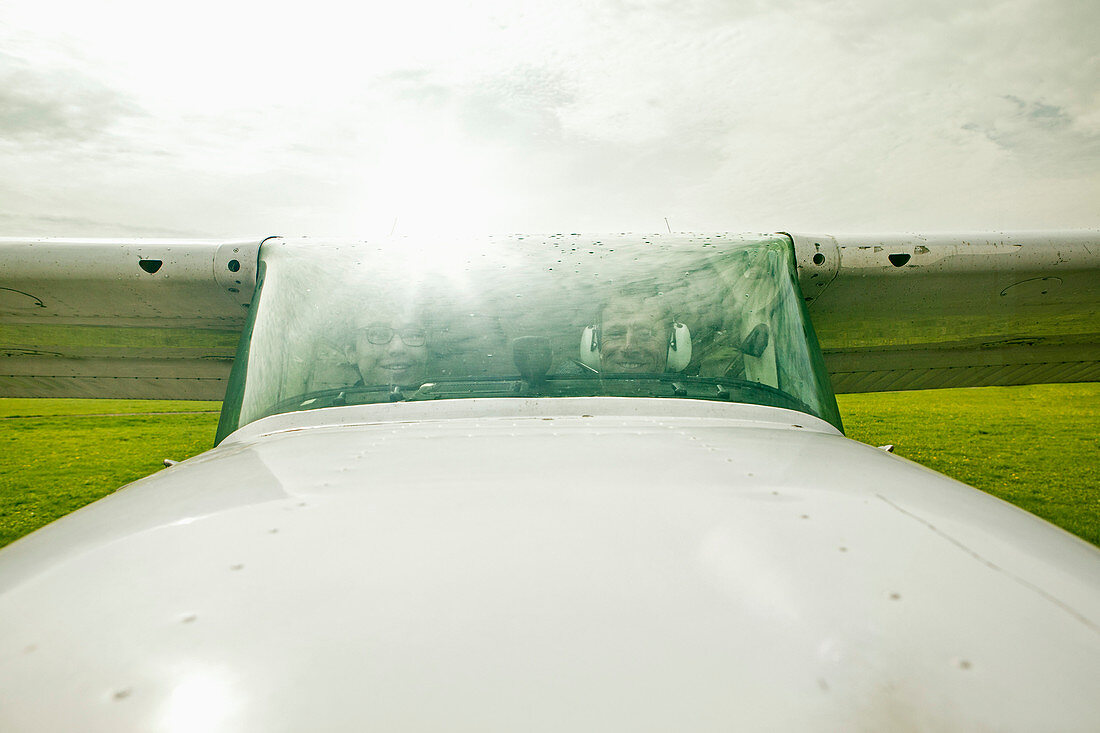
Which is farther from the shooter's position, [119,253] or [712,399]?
[119,253]

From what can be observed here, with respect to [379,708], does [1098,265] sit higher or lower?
higher

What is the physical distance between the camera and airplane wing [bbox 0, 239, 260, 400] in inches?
128

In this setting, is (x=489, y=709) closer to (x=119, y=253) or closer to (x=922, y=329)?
(x=119, y=253)

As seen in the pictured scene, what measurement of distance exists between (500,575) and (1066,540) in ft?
3.14

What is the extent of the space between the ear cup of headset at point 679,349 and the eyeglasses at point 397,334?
758 mm

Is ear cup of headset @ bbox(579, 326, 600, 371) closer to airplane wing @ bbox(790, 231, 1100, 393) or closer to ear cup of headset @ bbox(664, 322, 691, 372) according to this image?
ear cup of headset @ bbox(664, 322, 691, 372)

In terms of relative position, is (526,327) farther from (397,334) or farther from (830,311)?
(830,311)

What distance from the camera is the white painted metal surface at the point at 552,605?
0.61 metres

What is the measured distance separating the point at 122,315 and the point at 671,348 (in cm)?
369

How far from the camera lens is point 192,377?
Result: 4594 millimetres

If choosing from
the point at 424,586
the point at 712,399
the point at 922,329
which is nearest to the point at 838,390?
the point at 922,329

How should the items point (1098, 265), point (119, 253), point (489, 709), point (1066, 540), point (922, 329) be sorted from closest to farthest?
point (489, 709), point (1066, 540), point (119, 253), point (1098, 265), point (922, 329)

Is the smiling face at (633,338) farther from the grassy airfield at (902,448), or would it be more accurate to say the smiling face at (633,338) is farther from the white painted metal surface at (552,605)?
the grassy airfield at (902,448)

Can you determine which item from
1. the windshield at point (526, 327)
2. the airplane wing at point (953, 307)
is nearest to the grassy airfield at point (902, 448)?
the airplane wing at point (953, 307)
